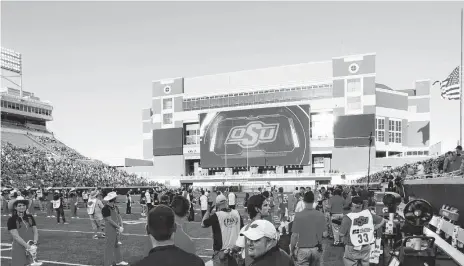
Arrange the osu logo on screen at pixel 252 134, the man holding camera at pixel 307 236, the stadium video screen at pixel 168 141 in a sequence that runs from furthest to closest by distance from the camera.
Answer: the stadium video screen at pixel 168 141
the osu logo on screen at pixel 252 134
the man holding camera at pixel 307 236

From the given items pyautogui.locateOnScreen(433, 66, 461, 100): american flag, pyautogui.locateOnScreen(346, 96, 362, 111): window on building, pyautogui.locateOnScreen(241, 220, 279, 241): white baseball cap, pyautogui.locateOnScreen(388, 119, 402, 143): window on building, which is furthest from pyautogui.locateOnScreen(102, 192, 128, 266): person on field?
pyautogui.locateOnScreen(388, 119, 402, 143): window on building

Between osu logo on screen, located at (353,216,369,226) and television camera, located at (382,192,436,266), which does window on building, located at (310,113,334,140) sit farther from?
television camera, located at (382,192,436,266)

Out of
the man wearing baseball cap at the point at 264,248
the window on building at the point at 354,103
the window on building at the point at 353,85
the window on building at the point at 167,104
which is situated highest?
the window on building at the point at 353,85

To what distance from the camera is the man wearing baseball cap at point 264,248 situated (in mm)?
3410

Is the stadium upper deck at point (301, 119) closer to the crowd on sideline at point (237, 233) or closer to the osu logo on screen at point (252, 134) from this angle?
the osu logo on screen at point (252, 134)

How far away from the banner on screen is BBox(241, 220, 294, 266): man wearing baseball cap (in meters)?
68.5

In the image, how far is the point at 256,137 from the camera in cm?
7450

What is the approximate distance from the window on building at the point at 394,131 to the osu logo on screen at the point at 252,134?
2022 cm

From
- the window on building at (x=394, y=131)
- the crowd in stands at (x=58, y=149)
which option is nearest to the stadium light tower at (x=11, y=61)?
the crowd in stands at (x=58, y=149)

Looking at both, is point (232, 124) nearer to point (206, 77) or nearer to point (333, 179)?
point (206, 77)

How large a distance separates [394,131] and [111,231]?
72047 mm

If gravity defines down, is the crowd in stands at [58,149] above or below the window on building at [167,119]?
below

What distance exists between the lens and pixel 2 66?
67812mm

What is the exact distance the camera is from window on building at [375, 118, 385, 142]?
2781 inches
